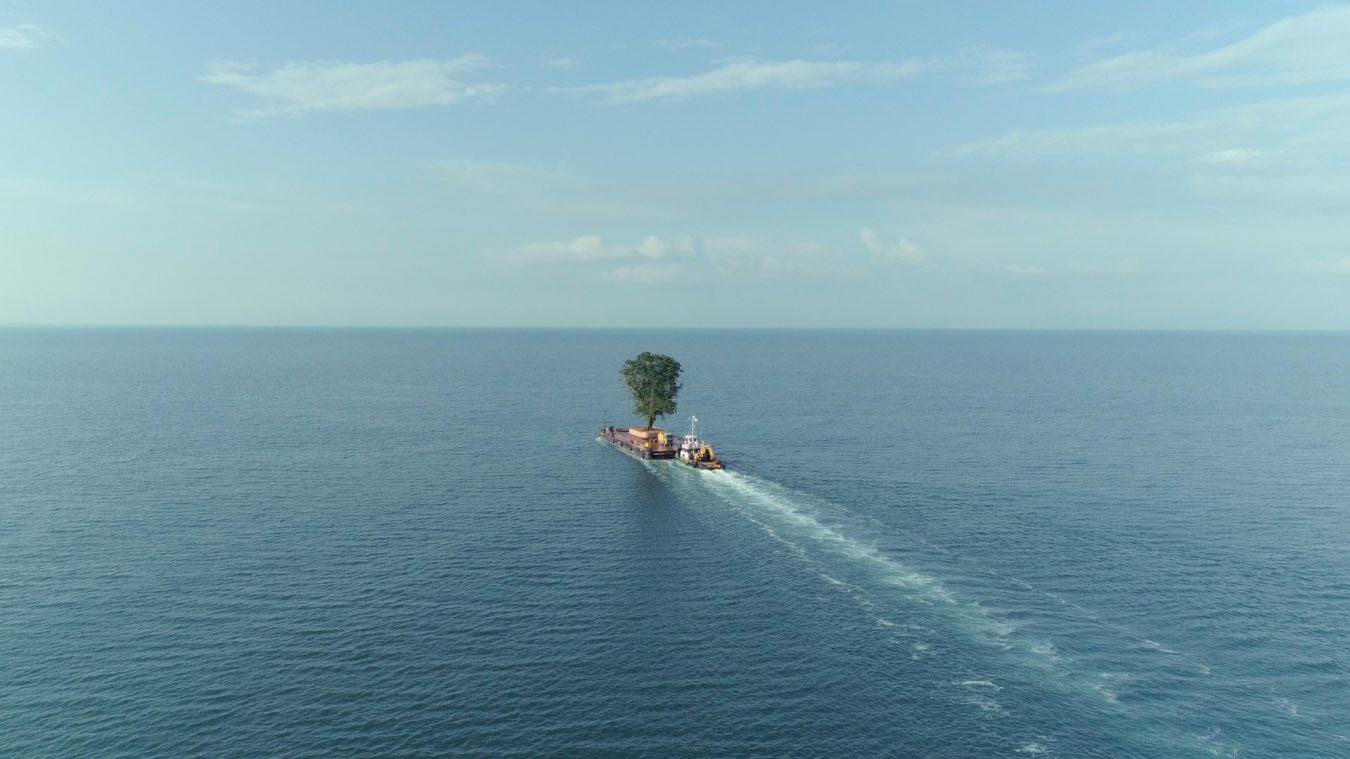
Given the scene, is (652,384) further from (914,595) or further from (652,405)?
(914,595)

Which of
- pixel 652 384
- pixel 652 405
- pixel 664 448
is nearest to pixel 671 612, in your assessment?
pixel 664 448

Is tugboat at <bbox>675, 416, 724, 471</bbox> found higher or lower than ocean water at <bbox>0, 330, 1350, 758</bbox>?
higher

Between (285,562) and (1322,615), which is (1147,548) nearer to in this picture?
(1322,615)

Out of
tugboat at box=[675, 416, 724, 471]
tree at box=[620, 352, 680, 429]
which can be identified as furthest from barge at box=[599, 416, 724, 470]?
tree at box=[620, 352, 680, 429]

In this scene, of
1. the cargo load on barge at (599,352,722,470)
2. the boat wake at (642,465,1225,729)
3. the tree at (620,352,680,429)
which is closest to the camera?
the boat wake at (642,465,1225,729)

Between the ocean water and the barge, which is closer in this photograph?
the ocean water

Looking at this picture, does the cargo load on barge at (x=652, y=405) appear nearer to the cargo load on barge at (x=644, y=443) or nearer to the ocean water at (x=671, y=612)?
the cargo load on barge at (x=644, y=443)

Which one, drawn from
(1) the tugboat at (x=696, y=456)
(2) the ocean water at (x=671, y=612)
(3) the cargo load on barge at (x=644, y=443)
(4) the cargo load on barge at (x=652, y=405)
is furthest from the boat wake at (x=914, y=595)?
(4) the cargo load on barge at (x=652, y=405)

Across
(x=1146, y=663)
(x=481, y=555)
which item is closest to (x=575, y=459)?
(x=481, y=555)

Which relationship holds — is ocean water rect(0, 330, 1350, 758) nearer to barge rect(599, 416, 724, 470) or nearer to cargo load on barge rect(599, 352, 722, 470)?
barge rect(599, 416, 724, 470)
